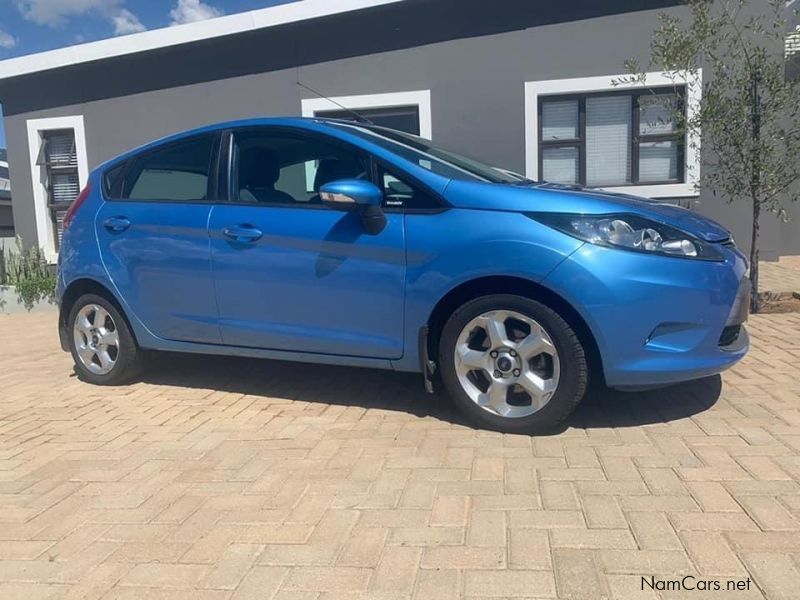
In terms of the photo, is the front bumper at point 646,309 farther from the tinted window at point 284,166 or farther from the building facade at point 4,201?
the building facade at point 4,201

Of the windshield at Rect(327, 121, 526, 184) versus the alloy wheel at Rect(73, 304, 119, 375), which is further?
the alloy wheel at Rect(73, 304, 119, 375)

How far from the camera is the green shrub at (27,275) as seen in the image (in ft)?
29.2

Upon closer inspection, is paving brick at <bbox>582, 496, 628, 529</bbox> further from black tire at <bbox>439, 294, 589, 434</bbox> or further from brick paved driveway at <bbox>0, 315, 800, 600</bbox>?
black tire at <bbox>439, 294, 589, 434</bbox>

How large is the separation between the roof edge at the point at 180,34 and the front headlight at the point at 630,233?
6236mm

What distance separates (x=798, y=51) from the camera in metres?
8.51

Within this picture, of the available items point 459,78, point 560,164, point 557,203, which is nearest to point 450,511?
point 557,203

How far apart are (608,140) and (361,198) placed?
6.14 metres

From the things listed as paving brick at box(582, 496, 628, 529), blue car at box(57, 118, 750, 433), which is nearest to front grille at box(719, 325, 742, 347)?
blue car at box(57, 118, 750, 433)

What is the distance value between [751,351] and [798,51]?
225 inches

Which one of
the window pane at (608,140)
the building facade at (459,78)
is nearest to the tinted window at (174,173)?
the building facade at (459,78)

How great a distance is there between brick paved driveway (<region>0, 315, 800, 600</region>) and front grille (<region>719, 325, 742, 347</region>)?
0.43 m

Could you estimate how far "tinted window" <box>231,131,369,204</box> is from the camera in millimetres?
3838

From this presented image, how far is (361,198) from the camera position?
342cm

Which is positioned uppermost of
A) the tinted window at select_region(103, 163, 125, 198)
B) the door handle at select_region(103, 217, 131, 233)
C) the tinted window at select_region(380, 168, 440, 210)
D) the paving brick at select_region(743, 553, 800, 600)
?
the tinted window at select_region(103, 163, 125, 198)
